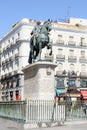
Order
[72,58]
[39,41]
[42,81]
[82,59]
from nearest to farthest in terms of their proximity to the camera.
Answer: [42,81] < [39,41] < [72,58] < [82,59]

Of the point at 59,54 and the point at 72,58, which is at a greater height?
the point at 59,54

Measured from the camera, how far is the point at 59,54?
219 ft

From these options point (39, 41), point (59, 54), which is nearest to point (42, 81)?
point (39, 41)

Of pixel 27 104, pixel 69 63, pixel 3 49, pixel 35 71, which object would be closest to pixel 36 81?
A: pixel 35 71

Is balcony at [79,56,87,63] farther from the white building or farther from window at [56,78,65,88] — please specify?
window at [56,78,65,88]

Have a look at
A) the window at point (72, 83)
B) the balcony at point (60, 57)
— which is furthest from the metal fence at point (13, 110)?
the balcony at point (60, 57)

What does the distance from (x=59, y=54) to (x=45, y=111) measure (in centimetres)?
4757

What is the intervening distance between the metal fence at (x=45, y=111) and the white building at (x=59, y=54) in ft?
139

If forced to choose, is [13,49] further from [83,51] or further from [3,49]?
[83,51]

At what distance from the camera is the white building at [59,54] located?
2547 inches

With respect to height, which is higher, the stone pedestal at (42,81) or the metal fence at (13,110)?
the stone pedestal at (42,81)

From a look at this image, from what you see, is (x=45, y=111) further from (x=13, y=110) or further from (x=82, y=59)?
(x=82, y=59)

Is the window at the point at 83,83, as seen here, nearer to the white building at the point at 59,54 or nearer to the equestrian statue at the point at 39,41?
the white building at the point at 59,54

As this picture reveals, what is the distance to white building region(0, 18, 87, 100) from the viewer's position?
212 ft
